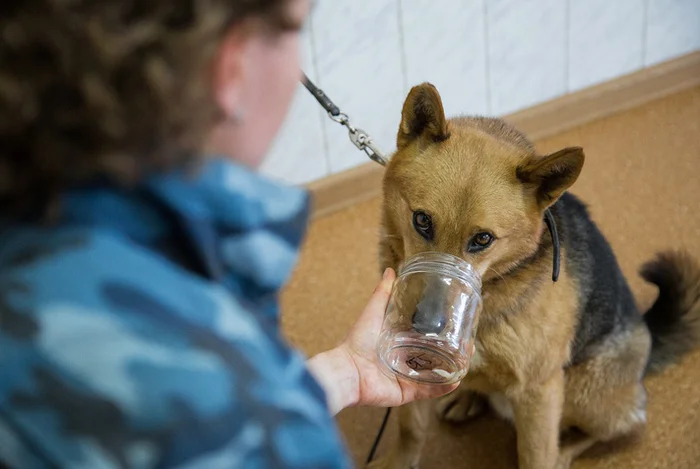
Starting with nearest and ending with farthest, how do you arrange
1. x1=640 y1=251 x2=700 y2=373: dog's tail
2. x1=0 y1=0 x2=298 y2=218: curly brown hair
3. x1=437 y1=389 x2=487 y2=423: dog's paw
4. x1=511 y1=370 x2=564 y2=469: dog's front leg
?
x1=0 y1=0 x2=298 y2=218: curly brown hair, x1=511 y1=370 x2=564 y2=469: dog's front leg, x1=640 y1=251 x2=700 y2=373: dog's tail, x1=437 y1=389 x2=487 y2=423: dog's paw

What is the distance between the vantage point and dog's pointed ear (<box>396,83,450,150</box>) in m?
1.20

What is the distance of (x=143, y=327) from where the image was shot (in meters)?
0.48

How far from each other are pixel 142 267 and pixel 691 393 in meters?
1.57

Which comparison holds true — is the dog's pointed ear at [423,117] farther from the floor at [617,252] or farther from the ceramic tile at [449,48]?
the ceramic tile at [449,48]

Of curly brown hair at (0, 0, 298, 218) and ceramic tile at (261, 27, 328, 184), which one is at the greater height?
curly brown hair at (0, 0, 298, 218)

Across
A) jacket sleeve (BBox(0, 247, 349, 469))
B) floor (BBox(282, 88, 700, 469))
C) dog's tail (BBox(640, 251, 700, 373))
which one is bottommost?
floor (BBox(282, 88, 700, 469))

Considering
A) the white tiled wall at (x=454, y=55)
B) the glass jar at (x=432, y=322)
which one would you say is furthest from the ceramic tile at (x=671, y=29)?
the glass jar at (x=432, y=322)

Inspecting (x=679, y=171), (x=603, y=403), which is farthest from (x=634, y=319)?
(x=679, y=171)

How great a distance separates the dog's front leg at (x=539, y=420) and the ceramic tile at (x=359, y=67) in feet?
3.77

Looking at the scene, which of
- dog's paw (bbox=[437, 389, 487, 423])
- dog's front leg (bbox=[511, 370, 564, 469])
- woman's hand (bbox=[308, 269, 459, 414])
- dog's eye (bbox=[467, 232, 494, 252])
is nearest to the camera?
woman's hand (bbox=[308, 269, 459, 414])

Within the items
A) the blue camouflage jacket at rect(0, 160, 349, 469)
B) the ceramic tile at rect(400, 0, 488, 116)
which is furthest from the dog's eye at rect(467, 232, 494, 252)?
the ceramic tile at rect(400, 0, 488, 116)

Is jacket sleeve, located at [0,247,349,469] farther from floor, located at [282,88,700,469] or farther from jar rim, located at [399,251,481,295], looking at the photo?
floor, located at [282,88,700,469]

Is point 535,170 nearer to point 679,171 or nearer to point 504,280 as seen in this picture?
point 504,280

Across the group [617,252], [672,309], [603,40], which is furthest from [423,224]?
[603,40]
